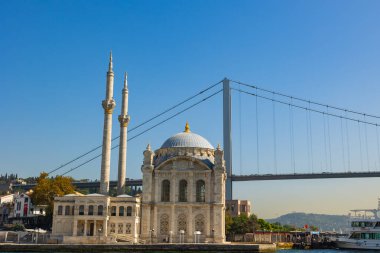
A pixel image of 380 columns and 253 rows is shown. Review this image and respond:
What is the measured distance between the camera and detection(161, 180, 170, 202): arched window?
53250mm

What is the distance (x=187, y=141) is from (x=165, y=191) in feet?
21.3

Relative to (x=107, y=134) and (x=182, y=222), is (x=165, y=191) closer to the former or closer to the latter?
(x=182, y=222)

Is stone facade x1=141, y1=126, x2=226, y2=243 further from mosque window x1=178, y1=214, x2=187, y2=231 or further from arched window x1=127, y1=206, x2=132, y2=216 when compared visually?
arched window x1=127, y1=206, x2=132, y2=216

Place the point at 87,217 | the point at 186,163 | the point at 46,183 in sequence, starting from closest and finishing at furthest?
1. the point at 87,217
2. the point at 186,163
3. the point at 46,183

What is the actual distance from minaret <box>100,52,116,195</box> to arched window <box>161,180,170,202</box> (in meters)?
6.63

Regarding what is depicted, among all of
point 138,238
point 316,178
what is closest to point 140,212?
point 138,238

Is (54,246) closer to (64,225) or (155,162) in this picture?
(64,225)

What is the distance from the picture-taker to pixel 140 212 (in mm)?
52688

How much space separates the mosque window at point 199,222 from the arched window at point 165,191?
13.0 ft

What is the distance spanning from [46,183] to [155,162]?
62.5 feet

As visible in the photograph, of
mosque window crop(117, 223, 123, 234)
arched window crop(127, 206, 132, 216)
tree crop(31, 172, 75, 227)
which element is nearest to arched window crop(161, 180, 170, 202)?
arched window crop(127, 206, 132, 216)

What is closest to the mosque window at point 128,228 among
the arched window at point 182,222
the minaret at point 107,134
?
the arched window at point 182,222

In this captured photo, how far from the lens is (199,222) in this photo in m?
51.7

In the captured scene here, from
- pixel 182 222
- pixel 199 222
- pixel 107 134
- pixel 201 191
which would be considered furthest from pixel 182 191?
pixel 107 134
